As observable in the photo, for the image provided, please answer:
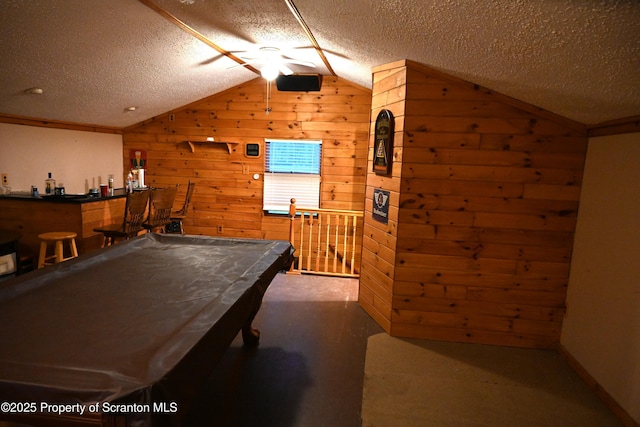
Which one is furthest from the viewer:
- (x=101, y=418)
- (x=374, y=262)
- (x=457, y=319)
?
(x=374, y=262)

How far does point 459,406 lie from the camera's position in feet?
7.63

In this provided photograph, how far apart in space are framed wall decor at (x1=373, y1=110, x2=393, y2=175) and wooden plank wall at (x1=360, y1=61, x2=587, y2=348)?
0.07 meters

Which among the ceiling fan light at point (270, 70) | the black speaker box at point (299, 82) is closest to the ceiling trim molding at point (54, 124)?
the black speaker box at point (299, 82)

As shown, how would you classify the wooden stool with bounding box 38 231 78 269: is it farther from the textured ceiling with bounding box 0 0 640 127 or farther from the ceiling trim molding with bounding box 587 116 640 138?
the ceiling trim molding with bounding box 587 116 640 138

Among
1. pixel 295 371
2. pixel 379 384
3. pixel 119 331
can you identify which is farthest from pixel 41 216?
pixel 379 384

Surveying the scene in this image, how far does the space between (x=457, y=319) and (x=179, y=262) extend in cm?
231

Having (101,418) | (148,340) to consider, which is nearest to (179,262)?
(148,340)

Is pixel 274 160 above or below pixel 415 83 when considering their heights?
below

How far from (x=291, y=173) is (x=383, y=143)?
2308mm

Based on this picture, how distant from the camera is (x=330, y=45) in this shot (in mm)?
3453

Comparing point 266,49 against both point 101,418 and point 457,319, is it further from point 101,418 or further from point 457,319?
point 101,418

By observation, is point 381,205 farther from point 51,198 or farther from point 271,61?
point 51,198

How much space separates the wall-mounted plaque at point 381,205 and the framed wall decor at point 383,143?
7.4 inches

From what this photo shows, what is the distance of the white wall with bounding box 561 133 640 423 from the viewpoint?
7.32ft
